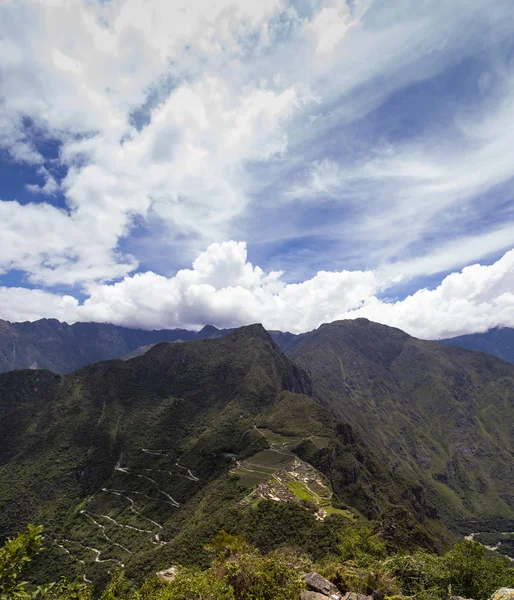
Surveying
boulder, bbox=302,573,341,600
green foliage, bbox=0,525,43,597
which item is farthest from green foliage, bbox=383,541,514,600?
green foliage, bbox=0,525,43,597

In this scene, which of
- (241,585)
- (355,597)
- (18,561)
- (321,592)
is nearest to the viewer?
(18,561)

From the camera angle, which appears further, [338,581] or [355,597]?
[338,581]

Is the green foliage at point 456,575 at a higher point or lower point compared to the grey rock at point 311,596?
lower

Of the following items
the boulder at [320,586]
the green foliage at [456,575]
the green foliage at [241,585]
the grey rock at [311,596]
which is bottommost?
the green foliage at [456,575]

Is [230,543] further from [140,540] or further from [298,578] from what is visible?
[140,540]

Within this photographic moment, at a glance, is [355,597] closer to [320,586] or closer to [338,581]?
[320,586]

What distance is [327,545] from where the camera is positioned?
104m

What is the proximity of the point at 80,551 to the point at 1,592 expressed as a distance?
775ft

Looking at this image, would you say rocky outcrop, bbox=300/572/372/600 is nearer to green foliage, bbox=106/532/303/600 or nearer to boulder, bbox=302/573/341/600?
boulder, bbox=302/573/341/600

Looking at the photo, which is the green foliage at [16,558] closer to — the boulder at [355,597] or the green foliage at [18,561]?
the green foliage at [18,561]

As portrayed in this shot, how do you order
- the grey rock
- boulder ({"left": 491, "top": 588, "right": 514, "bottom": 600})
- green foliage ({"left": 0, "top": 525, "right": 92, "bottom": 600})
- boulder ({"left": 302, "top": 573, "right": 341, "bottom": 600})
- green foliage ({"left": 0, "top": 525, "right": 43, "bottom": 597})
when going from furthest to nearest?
boulder ({"left": 302, "top": 573, "right": 341, "bottom": 600}) → the grey rock → boulder ({"left": 491, "top": 588, "right": 514, "bottom": 600}) → green foliage ({"left": 0, "top": 525, "right": 43, "bottom": 597}) → green foliage ({"left": 0, "top": 525, "right": 92, "bottom": 600})

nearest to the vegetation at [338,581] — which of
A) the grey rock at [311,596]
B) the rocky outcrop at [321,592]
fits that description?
the grey rock at [311,596]

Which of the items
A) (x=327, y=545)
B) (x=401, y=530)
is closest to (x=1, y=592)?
(x=327, y=545)

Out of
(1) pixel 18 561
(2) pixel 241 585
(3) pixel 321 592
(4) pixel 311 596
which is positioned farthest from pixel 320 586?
(1) pixel 18 561
